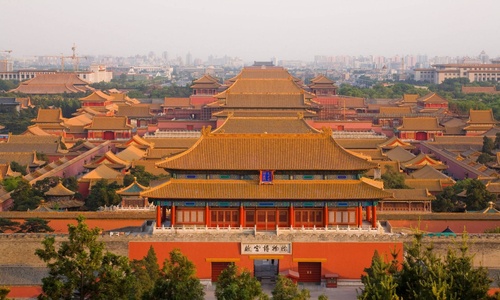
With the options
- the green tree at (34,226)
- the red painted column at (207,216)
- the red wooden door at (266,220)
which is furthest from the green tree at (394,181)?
the green tree at (34,226)

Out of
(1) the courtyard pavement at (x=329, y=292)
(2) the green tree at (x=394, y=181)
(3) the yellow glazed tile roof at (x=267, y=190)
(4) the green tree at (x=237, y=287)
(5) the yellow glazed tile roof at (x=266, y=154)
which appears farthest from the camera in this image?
(2) the green tree at (x=394, y=181)

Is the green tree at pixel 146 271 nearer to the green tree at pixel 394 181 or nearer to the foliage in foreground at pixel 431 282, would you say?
the foliage in foreground at pixel 431 282

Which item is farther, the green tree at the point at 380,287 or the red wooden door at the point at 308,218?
the red wooden door at the point at 308,218

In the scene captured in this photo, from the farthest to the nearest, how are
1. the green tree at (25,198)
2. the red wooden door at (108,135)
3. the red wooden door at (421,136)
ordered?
the red wooden door at (421,136)
the red wooden door at (108,135)
the green tree at (25,198)

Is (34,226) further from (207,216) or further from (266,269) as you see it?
(266,269)

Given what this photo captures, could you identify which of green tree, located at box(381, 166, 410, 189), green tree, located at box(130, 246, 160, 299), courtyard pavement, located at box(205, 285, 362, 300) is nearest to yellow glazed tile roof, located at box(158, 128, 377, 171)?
green tree, located at box(130, 246, 160, 299)

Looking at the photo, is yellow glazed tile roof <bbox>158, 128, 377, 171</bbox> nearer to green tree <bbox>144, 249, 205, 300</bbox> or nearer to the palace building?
the palace building

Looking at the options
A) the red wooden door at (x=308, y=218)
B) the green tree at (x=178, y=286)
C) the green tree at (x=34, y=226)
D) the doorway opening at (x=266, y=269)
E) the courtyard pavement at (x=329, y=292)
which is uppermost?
the red wooden door at (x=308, y=218)

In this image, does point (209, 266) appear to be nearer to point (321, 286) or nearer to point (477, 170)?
point (321, 286)
